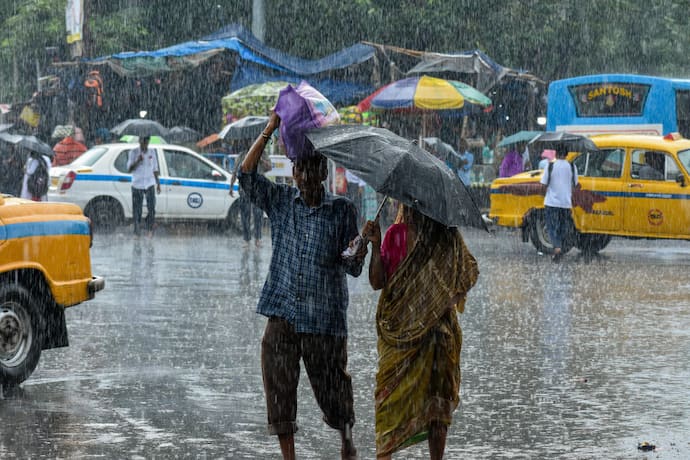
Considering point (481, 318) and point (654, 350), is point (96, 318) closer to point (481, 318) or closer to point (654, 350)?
point (481, 318)

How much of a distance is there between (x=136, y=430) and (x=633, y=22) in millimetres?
36932

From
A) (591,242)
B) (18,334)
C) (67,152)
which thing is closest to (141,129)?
(67,152)

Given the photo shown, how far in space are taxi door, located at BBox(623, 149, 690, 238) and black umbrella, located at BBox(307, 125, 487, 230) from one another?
13.4 metres

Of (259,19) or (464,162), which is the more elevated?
(259,19)

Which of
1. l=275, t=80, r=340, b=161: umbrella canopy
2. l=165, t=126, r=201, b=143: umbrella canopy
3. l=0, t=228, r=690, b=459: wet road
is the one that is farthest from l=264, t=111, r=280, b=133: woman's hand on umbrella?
l=165, t=126, r=201, b=143: umbrella canopy

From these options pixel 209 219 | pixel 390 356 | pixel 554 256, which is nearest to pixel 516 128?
pixel 209 219

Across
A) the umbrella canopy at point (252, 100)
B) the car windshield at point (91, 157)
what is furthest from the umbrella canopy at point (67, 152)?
the car windshield at point (91, 157)

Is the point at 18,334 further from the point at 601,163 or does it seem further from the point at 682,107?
the point at 682,107

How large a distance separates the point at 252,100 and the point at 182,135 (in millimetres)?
3109

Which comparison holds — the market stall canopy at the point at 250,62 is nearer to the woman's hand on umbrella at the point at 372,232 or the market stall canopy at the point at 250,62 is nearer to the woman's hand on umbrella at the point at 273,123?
the woman's hand on umbrella at the point at 273,123

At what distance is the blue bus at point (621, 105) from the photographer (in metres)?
24.5

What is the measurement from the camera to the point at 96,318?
11.4m

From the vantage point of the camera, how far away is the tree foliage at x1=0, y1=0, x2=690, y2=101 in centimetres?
3356

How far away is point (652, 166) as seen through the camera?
18859 millimetres
